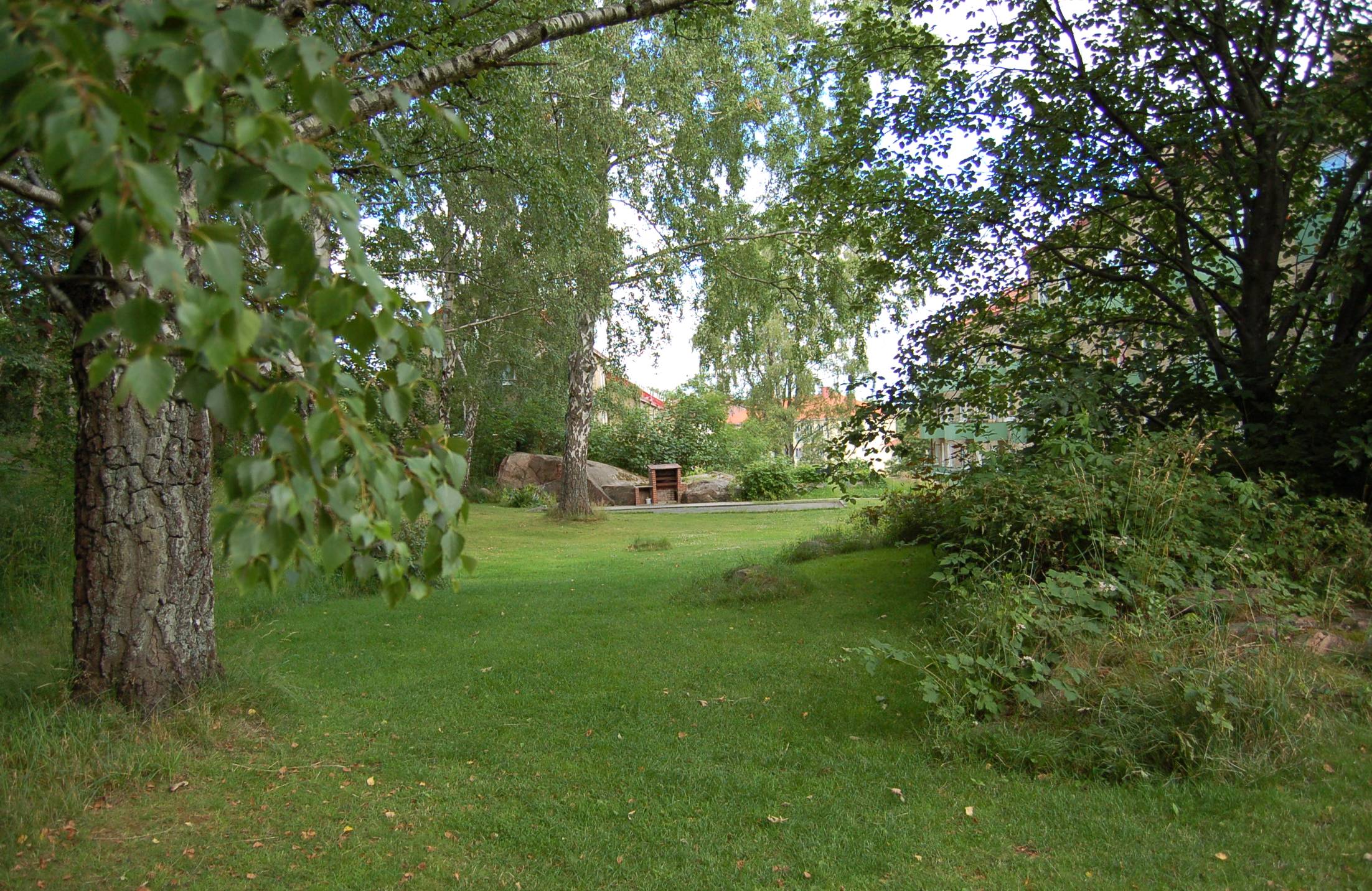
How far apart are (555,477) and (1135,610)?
19593 millimetres

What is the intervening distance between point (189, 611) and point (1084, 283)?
7750mm

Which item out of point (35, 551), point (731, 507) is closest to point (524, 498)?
point (731, 507)

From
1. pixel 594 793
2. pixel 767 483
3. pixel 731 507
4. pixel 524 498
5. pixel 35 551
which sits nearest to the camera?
pixel 594 793

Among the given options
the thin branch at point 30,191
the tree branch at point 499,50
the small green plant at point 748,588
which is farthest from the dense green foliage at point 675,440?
the thin branch at point 30,191

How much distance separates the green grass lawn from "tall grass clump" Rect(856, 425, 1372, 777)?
8.9 inches

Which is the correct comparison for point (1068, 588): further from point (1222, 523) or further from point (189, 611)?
point (189, 611)

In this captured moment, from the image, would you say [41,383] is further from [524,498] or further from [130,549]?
[524,498]

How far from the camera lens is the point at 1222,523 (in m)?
5.51

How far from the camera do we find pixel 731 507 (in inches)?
806

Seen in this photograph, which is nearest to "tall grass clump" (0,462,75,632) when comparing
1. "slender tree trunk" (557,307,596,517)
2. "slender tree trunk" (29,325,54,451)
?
"slender tree trunk" (29,325,54,451)

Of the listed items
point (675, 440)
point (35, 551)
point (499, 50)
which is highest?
point (499, 50)

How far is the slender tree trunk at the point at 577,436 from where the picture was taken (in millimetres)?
17125

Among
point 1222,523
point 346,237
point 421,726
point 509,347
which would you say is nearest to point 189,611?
point 421,726

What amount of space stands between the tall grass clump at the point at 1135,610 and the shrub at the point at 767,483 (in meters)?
16.1
